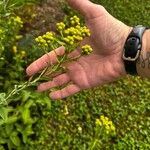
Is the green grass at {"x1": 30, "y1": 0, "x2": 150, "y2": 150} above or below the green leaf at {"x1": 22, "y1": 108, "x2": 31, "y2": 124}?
below

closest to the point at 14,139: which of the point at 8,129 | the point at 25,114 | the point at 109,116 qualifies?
the point at 8,129

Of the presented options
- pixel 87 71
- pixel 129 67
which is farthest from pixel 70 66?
pixel 129 67

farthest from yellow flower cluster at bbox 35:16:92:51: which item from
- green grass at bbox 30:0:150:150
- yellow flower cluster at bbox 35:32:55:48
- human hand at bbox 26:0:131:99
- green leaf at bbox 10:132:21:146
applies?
green grass at bbox 30:0:150:150

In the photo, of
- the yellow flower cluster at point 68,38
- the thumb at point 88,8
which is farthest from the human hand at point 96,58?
the yellow flower cluster at point 68,38

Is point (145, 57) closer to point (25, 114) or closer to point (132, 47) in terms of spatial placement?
point (132, 47)

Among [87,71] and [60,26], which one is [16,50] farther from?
[60,26]

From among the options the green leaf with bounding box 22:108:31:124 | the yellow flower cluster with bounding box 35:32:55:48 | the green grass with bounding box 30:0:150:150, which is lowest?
the green grass with bounding box 30:0:150:150

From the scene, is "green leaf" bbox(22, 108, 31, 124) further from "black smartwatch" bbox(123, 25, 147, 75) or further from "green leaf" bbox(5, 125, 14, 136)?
"black smartwatch" bbox(123, 25, 147, 75)
